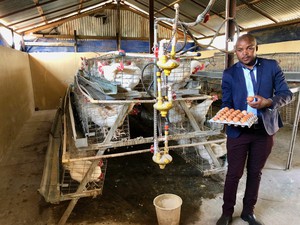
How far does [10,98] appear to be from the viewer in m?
4.20

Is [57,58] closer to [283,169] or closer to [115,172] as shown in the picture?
[115,172]

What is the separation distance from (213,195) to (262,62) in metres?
1.42

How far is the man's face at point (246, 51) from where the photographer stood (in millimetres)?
1565

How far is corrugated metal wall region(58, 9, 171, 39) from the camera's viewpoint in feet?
30.3

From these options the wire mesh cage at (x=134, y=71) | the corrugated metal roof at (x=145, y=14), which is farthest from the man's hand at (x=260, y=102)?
the corrugated metal roof at (x=145, y=14)

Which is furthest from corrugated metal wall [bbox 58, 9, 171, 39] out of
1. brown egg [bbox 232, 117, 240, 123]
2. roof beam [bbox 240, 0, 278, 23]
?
brown egg [bbox 232, 117, 240, 123]

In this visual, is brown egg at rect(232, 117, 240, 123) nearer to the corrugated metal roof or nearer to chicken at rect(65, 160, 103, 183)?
chicken at rect(65, 160, 103, 183)

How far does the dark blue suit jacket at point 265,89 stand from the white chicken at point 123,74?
0.79 m

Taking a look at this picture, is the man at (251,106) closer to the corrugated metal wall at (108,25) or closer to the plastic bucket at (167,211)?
the plastic bucket at (167,211)

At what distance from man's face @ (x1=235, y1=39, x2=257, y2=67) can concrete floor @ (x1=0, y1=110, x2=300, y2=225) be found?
1320 millimetres

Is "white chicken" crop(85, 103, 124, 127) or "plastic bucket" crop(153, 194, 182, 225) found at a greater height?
"white chicken" crop(85, 103, 124, 127)

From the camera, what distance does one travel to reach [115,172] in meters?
2.97

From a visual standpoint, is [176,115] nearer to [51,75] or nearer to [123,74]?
[123,74]

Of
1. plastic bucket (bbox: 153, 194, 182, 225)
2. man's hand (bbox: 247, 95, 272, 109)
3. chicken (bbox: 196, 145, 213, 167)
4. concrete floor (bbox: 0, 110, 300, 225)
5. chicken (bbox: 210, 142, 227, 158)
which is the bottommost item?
concrete floor (bbox: 0, 110, 300, 225)
